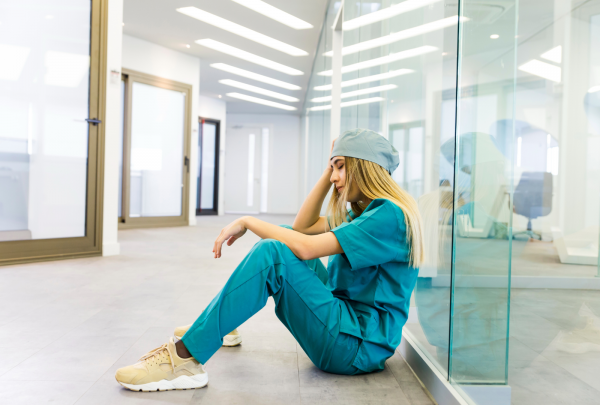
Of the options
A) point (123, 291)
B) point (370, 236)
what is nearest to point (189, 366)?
point (370, 236)

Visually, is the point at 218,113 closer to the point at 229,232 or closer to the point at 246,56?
the point at 246,56

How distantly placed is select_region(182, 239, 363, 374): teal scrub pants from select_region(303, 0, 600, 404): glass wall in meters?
→ 0.34

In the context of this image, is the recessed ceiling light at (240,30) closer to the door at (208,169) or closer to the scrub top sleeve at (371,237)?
the door at (208,169)

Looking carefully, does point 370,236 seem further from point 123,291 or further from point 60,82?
point 60,82

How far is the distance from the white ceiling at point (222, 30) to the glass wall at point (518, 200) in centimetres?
467

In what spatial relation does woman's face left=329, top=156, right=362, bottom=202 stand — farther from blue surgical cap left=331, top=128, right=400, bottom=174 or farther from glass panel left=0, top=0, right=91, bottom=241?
glass panel left=0, top=0, right=91, bottom=241

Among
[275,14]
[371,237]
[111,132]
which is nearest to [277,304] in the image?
[371,237]

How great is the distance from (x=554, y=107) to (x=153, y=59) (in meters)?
7.12

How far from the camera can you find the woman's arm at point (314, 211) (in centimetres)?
161

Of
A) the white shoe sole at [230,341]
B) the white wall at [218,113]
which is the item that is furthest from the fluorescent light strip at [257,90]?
the white shoe sole at [230,341]

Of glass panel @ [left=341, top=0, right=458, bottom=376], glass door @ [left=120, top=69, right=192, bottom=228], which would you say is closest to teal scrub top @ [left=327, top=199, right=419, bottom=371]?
glass panel @ [left=341, top=0, right=458, bottom=376]

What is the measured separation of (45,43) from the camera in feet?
11.8

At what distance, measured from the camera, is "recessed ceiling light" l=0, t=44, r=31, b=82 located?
3387mm

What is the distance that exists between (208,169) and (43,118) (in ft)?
24.4
